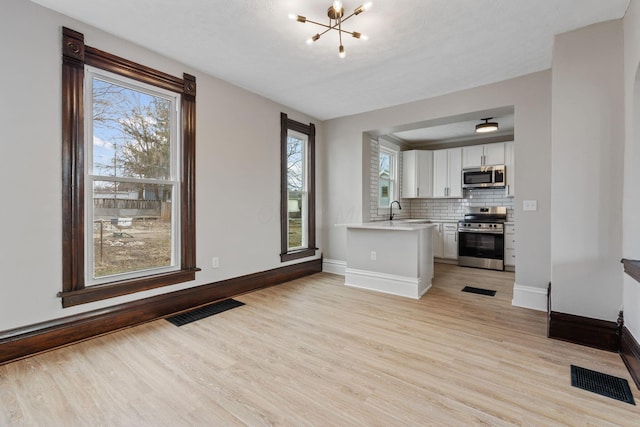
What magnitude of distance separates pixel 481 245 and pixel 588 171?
10.8 feet

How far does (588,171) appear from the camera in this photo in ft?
7.95

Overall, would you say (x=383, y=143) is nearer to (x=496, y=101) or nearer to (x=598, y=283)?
(x=496, y=101)

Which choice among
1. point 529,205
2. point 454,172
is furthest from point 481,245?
point 529,205

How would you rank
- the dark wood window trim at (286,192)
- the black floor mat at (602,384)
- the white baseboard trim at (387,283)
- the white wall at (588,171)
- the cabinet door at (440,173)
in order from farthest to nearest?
the cabinet door at (440,173), the dark wood window trim at (286,192), the white baseboard trim at (387,283), the white wall at (588,171), the black floor mat at (602,384)

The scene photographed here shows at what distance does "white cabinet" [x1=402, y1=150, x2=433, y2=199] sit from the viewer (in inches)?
250

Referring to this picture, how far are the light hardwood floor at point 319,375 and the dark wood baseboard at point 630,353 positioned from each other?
70 millimetres

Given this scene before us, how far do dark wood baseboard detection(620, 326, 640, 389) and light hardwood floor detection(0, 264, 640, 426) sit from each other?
7 cm

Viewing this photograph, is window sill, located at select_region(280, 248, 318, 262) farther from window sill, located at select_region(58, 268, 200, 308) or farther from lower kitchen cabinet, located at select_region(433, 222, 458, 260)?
lower kitchen cabinet, located at select_region(433, 222, 458, 260)

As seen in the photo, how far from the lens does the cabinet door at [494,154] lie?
550 centimetres

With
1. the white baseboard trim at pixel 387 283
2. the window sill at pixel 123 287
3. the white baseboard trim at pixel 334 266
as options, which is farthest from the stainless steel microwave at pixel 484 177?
the window sill at pixel 123 287

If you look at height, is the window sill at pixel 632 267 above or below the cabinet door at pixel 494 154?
below

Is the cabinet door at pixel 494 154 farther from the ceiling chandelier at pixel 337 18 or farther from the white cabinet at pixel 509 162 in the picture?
the ceiling chandelier at pixel 337 18

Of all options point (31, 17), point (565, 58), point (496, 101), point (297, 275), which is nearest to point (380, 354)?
point (297, 275)

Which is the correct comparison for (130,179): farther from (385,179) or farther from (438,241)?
(438,241)
